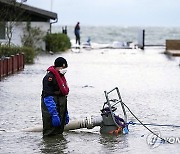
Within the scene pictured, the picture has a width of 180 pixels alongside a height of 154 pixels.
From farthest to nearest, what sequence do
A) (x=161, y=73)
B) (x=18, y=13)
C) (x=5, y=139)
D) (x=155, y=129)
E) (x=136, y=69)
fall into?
(x=18, y=13)
(x=136, y=69)
(x=161, y=73)
(x=155, y=129)
(x=5, y=139)

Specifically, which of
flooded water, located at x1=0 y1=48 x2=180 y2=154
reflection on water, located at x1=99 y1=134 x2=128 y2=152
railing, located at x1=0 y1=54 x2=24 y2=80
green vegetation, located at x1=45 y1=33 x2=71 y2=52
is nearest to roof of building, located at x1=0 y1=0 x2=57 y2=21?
green vegetation, located at x1=45 y1=33 x2=71 y2=52

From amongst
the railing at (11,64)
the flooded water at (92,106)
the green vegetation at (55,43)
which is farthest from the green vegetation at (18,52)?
the green vegetation at (55,43)

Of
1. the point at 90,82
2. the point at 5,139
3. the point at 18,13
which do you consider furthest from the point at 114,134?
the point at 18,13

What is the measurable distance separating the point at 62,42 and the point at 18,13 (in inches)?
305

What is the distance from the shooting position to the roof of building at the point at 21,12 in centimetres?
3585

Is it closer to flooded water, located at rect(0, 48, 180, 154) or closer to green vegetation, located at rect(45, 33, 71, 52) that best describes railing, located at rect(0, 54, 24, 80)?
flooded water, located at rect(0, 48, 180, 154)

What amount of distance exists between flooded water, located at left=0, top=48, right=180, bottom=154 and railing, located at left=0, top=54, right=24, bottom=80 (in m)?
0.32

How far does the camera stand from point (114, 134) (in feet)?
37.9

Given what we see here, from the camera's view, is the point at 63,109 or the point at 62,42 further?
the point at 62,42

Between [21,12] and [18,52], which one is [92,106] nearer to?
[18,52]

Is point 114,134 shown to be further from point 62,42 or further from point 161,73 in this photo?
point 62,42

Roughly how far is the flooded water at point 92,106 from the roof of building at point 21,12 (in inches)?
291

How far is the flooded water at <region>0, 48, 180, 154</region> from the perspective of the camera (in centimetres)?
1056

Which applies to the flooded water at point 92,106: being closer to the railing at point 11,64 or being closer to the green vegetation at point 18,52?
the railing at point 11,64
